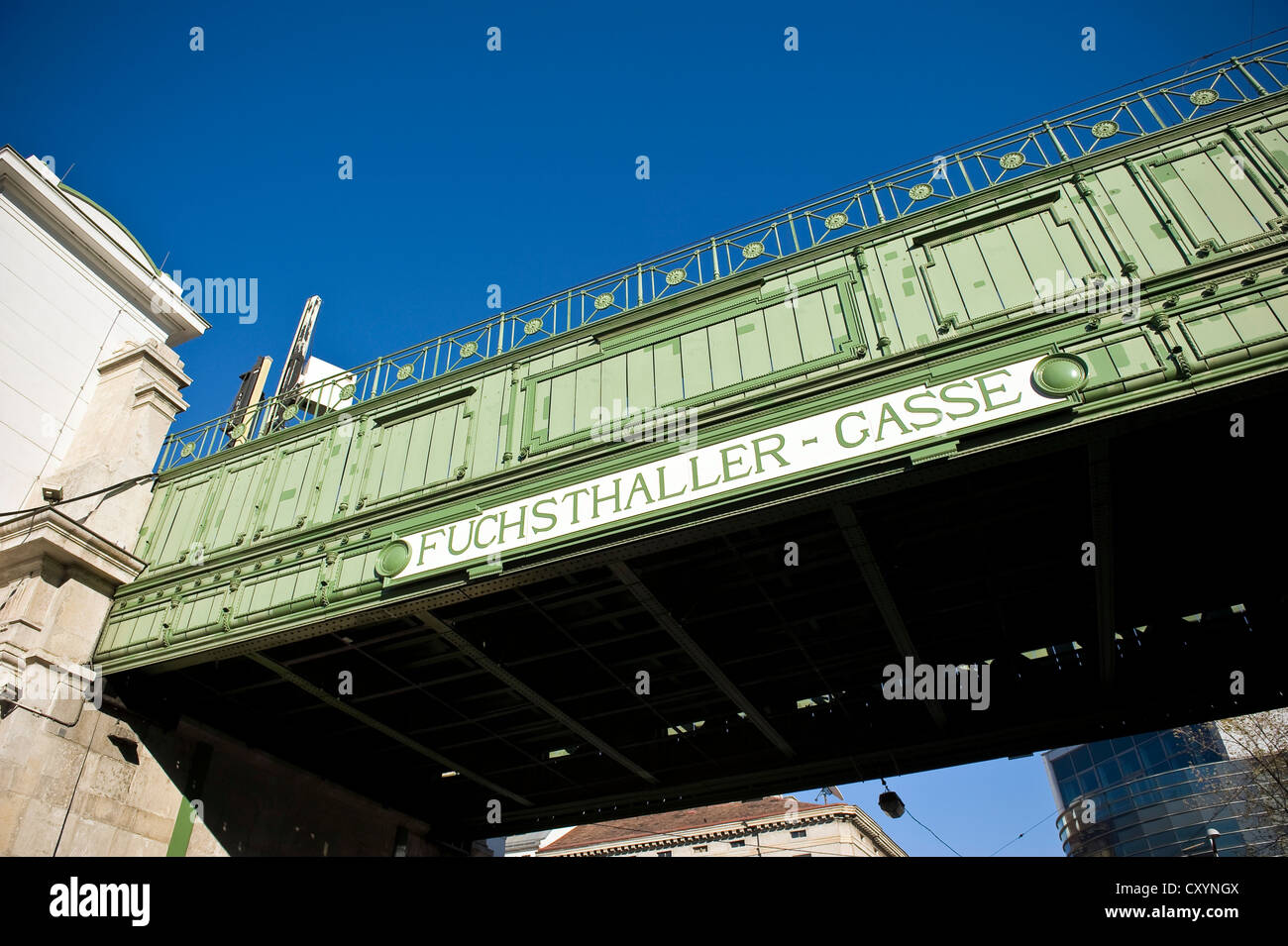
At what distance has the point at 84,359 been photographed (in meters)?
19.6

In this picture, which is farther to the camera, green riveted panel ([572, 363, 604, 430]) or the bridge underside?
green riveted panel ([572, 363, 604, 430])

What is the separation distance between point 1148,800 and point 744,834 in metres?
50.6

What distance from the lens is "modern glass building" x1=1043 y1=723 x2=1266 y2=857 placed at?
2913 inches

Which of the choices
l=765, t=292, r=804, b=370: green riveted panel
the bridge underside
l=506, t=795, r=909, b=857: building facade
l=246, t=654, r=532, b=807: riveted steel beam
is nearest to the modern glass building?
l=506, t=795, r=909, b=857: building facade

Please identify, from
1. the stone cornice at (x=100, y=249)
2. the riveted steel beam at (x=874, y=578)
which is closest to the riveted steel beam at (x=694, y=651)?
the riveted steel beam at (x=874, y=578)

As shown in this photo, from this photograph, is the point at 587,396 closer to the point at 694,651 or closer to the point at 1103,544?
the point at 694,651

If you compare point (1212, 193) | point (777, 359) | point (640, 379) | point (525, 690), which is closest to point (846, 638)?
point (777, 359)

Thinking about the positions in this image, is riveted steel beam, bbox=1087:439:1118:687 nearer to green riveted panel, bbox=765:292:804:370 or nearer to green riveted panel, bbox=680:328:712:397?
green riveted panel, bbox=765:292:804:370

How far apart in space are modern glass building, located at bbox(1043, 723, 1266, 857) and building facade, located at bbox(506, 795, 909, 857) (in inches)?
946

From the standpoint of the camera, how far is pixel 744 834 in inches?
2425

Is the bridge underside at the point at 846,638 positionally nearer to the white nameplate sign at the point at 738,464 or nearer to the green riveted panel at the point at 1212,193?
the white nameplate sign at the point at 738,464
